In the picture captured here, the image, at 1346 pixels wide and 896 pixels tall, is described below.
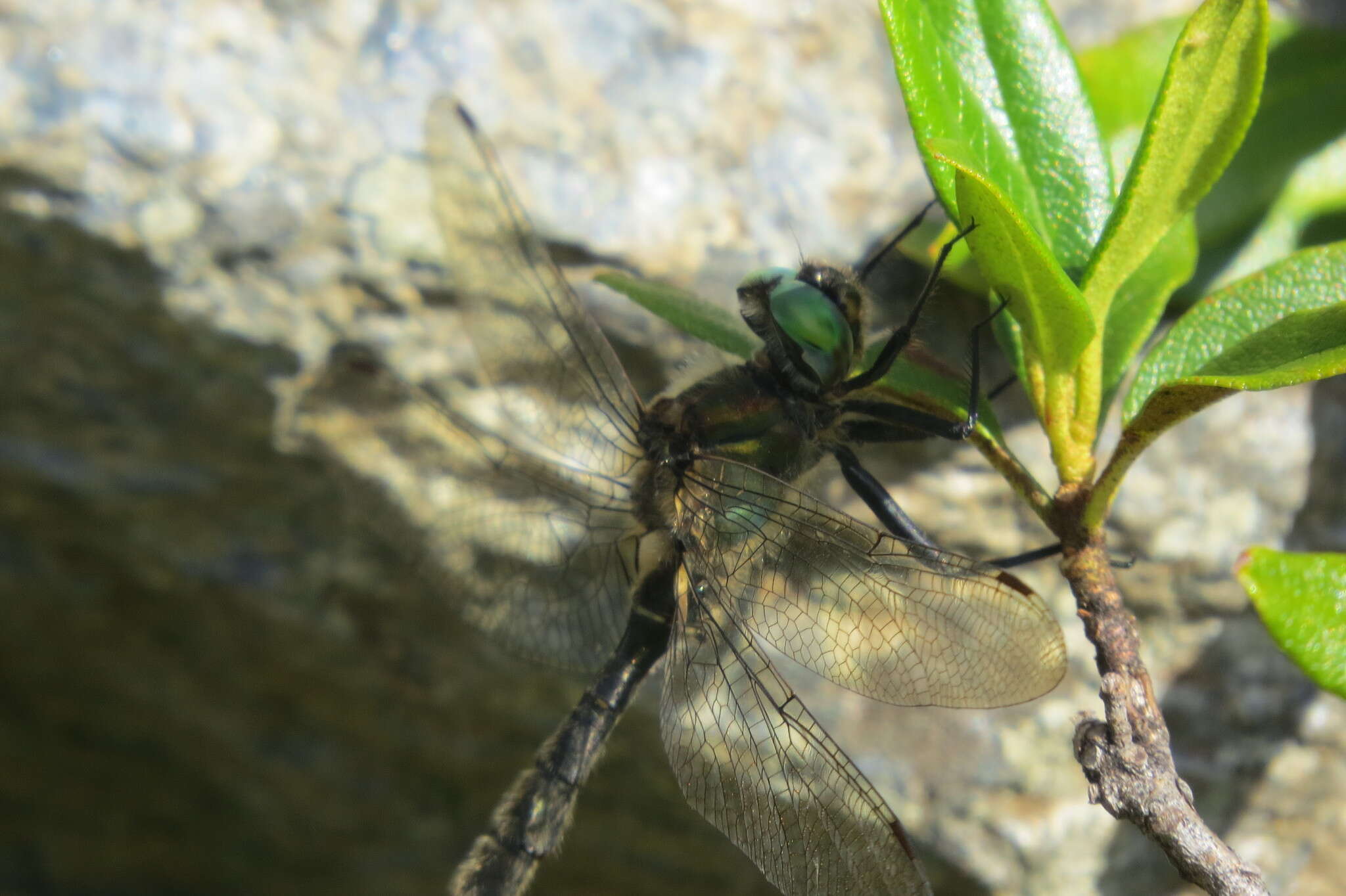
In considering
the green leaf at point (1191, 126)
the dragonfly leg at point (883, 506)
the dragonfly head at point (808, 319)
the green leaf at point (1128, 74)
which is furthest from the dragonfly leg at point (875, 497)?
the green leaf at point (1128, 74)

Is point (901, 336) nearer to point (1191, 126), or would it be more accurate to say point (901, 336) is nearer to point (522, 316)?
point (1191, 126)

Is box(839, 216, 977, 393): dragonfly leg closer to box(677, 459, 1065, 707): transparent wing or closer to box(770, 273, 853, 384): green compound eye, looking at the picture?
box(770, 273, 853, 384): green compound eye

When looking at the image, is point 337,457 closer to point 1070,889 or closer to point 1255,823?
point 1070,889

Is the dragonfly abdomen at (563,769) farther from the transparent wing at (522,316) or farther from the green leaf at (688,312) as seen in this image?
the green leaf at (688,312)

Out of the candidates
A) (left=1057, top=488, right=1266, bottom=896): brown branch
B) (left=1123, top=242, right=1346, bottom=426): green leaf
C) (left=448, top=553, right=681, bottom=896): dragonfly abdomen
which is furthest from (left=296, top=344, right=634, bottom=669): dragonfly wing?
(left=1123, top=242, right=1346, bottom=426): green leaf

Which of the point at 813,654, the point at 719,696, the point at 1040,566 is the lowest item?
the point at 719,696

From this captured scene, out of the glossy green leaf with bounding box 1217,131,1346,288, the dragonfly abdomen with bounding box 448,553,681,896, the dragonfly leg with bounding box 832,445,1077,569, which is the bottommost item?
the dragonfly abdomen with bounding box 448,553,681,896

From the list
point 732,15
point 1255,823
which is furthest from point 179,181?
point 1255,823
